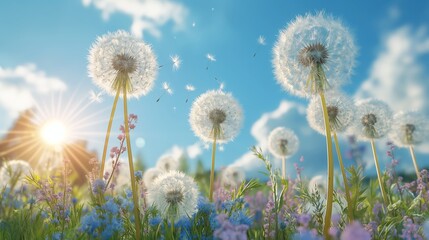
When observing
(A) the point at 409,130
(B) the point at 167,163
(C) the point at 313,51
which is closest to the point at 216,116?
(C) the point at 313,51

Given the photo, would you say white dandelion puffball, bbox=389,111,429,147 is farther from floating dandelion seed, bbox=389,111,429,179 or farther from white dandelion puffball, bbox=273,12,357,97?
white dandelion puffball, bbox=273,12,357,97

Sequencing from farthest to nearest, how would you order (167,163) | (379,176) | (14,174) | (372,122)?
1. (167,163)
2. (372,122)
3. (379,176)
4. (14,174)

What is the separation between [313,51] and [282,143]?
590cm

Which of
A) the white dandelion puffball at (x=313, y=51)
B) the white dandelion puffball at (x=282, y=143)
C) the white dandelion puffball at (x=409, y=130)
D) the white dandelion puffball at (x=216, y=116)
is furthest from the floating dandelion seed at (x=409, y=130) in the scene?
the white dandelion puffball at (x=313, y=51)

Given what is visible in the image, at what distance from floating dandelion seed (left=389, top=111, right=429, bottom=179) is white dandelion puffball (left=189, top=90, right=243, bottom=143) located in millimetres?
3704

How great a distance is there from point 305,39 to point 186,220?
228 cm

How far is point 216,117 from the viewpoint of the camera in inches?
266

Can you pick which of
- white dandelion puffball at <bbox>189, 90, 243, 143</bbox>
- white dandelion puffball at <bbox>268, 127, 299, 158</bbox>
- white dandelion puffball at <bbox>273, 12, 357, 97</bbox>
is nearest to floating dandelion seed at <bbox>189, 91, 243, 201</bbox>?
white dandelion puffball at <bbox>189, 90, 243, 143</bbox>

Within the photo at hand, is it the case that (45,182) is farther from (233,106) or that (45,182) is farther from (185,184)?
(233,106)

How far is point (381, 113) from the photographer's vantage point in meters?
7.50

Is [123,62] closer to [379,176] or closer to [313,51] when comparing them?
[313,51]

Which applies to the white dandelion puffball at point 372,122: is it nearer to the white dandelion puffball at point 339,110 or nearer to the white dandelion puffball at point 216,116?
the white dandelion puffball at point 339,110

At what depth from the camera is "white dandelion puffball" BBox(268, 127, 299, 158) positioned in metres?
10.4

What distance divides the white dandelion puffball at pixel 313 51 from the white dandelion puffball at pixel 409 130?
14.6 feet
